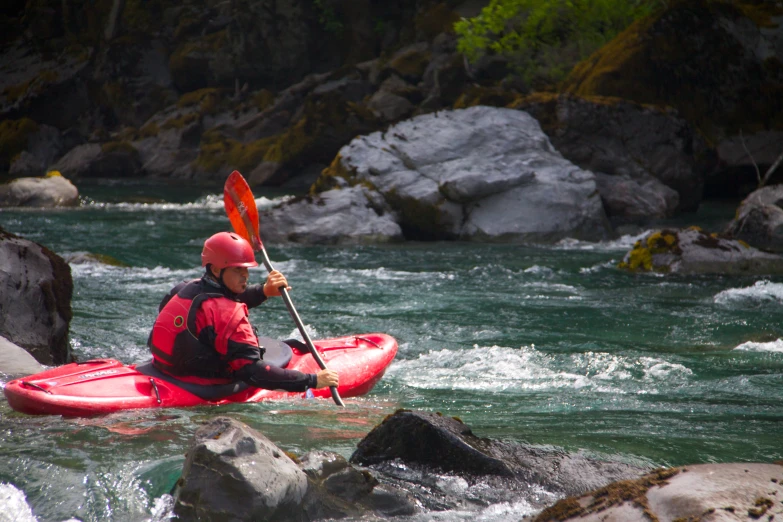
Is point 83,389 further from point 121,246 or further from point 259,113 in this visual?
point 259,113

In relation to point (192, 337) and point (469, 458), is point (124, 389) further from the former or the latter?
point (469, 458)

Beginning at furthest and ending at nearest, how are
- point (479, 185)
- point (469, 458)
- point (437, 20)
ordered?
1. point (437, 20)
2. point (479, 185)
3. point (469, 458)

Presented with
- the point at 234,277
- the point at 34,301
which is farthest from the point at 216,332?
the point at 34,301

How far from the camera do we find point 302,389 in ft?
13.9

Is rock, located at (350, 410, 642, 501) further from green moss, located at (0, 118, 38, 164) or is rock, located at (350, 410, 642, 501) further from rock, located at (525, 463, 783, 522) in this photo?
green moss, located at (0, 118, 38, 164)

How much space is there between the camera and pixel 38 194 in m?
15.5

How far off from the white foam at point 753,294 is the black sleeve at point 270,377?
16.6ft

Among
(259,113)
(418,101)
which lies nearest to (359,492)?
(418,101)

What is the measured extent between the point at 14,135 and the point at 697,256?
77.7 ft

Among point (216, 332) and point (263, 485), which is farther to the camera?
point (216, 332)

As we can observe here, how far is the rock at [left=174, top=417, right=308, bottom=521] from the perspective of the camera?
2645 millimetres

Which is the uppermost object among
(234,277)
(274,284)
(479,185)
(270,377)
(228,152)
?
(234,277)

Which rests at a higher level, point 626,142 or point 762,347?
point 626,142

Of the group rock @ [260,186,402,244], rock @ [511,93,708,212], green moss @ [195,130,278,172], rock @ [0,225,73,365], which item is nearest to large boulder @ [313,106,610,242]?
rock @ [260,186,402,244]
